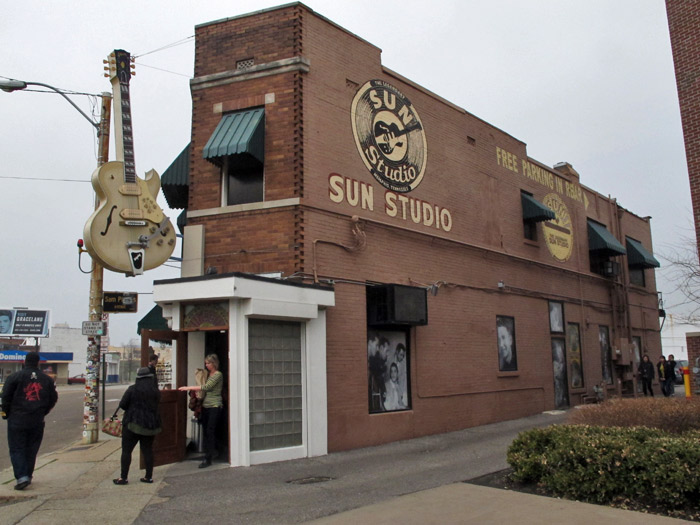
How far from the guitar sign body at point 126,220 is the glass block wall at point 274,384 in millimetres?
2667

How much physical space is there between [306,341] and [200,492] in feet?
12.2

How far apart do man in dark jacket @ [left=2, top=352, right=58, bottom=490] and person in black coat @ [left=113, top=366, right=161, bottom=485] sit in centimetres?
107

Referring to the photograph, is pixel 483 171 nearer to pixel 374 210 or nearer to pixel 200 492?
pixel 374 210

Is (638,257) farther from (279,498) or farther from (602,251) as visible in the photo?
(279,498)

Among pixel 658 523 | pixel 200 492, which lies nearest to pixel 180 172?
pixel 200 492

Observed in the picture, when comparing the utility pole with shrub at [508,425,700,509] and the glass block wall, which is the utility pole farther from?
shrub at [508,425,700,509]

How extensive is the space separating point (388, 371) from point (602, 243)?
12672mm

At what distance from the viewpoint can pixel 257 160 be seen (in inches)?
488

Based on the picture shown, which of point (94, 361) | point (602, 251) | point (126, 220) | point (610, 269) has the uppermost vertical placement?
point (602, 251)

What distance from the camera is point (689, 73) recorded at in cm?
1561

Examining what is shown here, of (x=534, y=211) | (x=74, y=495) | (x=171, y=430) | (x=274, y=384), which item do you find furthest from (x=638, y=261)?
(x=74, y=495)

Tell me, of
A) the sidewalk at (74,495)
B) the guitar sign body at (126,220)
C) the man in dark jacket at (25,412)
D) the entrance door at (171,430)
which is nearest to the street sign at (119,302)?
the guitar sign body at (126,220)

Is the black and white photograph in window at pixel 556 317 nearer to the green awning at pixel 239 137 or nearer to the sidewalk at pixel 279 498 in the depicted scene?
the sidewalk at pixel 279 498

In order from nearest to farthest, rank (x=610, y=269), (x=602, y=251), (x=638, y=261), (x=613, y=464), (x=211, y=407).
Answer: (x=613, y=464), (x=211, y=407), (x=602, y=251), (x=610, y=269), (x=638, y=261)
